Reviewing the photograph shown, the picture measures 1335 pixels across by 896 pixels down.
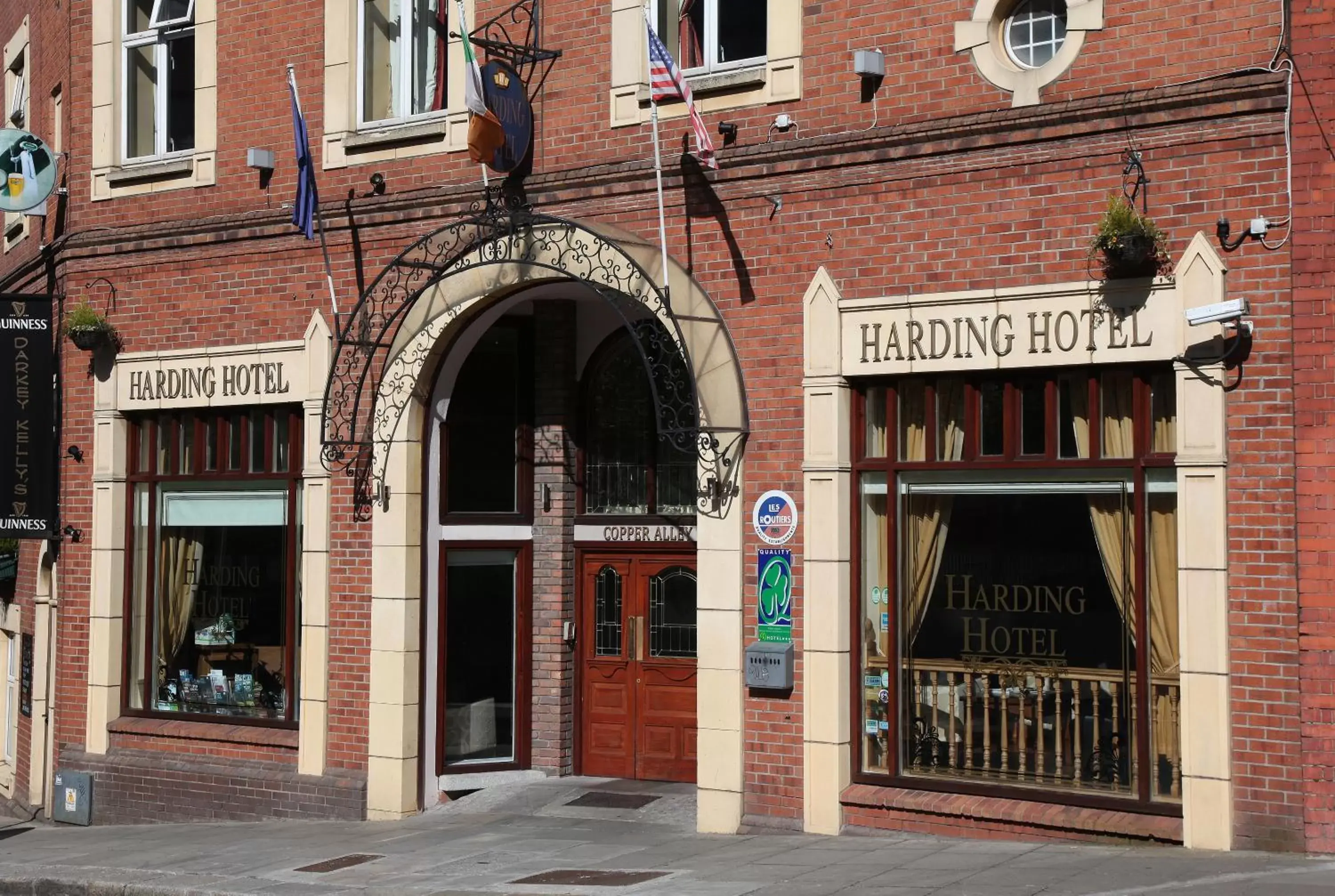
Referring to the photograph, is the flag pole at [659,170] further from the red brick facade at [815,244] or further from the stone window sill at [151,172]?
the stone window sill at [151,172]

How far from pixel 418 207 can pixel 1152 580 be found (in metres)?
6.69

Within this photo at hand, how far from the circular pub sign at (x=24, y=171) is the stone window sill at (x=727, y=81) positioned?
277 inches

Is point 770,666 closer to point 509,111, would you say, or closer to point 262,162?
point 509,111

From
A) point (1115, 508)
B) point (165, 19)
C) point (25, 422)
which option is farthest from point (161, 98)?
point (1115, 508)

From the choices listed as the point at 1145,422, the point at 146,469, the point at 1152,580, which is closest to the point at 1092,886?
the point at 1152,580

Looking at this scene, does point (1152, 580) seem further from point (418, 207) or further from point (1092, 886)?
point (418, 207)

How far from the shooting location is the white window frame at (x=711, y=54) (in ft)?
41.4

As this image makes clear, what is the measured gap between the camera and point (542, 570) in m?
15.0

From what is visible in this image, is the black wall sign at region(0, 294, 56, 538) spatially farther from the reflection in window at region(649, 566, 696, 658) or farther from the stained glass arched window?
the reflection in window at region(649, 566, 696, 658)

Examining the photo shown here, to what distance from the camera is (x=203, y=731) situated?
15312 millimetres

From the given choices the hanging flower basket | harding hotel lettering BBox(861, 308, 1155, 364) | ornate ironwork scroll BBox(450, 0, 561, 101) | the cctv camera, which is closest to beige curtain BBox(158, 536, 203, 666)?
the hanging flower basket

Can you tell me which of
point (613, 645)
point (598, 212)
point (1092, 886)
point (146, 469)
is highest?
point (598, 212)

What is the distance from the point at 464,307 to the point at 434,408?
102 cm

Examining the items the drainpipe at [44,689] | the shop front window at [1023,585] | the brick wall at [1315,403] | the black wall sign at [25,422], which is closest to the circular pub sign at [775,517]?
the shop front window at [1023,585]
